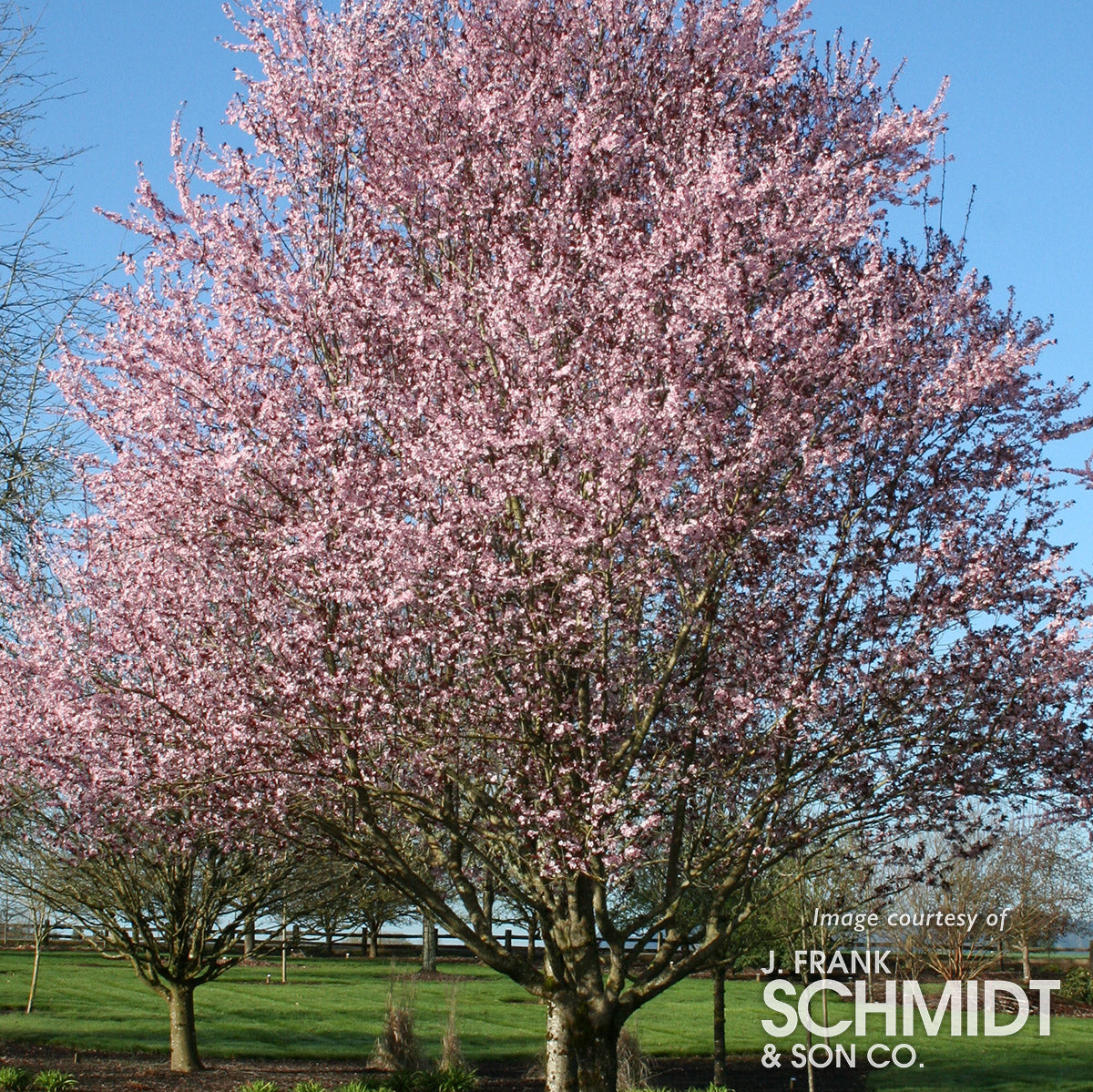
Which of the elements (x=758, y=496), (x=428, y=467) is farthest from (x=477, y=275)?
(x=758, y=496)

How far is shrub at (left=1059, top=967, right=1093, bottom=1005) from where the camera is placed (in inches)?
1560

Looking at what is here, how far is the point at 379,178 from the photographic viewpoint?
1088 cm

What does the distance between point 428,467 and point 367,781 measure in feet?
8.95

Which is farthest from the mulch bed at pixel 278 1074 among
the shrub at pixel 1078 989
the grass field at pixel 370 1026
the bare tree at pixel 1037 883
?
the shrub at pixel 1078 989

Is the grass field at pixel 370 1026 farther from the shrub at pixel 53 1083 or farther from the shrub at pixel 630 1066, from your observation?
the shrub at pixel 53 1083

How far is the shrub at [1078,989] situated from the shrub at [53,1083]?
3664cm

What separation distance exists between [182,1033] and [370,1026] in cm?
951

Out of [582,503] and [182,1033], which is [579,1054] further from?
[182,1033]

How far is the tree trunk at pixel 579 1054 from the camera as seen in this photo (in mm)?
10062

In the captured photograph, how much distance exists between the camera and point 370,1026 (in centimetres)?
2684

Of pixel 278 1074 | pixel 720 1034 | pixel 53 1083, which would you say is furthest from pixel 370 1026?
pixel 53 1083

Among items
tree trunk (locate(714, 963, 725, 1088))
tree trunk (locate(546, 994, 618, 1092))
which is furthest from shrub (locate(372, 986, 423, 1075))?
tree trunk (locate(546, 994, 618, 1092))

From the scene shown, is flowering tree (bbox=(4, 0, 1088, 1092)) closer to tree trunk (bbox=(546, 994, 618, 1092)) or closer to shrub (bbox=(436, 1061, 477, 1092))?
tree trunk (bbox=(546, 994, 618, 1092))

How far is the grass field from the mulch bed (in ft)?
3.23
